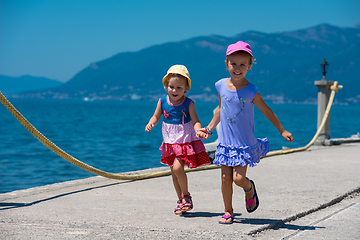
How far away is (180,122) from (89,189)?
1998 mm

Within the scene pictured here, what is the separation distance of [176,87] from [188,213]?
128 centimetres

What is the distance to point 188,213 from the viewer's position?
4.43 metres

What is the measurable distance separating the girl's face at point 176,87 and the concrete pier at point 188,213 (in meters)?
1.19

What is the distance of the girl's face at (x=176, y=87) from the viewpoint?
4.41m

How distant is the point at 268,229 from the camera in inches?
154

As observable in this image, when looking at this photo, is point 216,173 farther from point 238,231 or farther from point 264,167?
point 238,231

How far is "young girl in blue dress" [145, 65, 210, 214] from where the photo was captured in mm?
4395

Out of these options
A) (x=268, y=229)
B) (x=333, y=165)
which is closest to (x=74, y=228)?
(x=268, y=229)

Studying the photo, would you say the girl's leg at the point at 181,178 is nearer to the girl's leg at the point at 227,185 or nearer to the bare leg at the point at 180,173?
the bare leg at the point at 180,173

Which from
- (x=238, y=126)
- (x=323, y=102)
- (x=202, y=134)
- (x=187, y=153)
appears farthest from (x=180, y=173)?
(x=323, y=102)

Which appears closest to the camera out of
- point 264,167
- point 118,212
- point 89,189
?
point 118,212

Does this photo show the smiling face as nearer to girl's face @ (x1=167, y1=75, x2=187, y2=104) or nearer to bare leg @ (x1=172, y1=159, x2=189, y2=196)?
girl's face @ (x1=167, y1=75, x2=187, y2=104)

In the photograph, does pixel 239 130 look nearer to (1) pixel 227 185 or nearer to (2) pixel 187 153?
(1) pixel 227 185

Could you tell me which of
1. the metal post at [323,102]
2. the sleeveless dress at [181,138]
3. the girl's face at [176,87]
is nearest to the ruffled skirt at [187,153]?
the sleeveless dress at [181,138]
